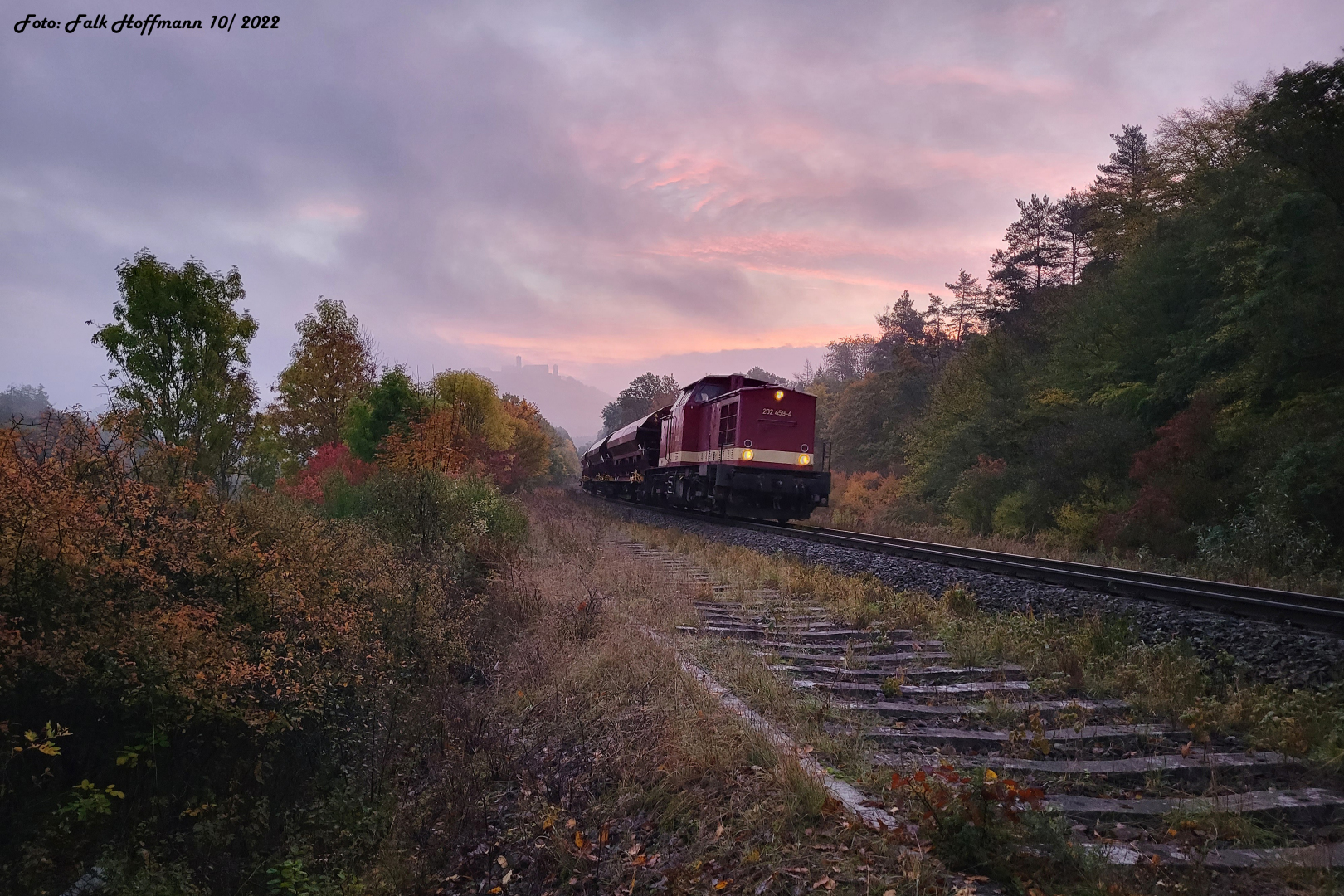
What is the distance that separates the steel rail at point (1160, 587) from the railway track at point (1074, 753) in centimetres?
240

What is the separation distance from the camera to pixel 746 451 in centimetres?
1870

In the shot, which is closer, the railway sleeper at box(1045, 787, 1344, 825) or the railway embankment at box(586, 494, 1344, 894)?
the railway embankment at box(586, 494, 1344, 894)

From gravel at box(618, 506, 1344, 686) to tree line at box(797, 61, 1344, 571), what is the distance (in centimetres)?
570

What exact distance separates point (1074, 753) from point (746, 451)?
14094 mm

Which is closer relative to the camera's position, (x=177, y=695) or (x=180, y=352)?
(x=177, y=695)

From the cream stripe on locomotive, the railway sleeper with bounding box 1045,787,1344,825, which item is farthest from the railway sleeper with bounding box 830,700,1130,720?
the cream stripe on locomotive

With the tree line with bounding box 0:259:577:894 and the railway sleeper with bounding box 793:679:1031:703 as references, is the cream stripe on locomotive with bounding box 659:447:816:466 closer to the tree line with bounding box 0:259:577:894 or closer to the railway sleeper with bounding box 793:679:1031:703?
the tree line with bounding box 0:259:577:894

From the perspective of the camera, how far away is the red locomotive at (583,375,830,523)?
1875cm

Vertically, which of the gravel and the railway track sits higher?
the gravel

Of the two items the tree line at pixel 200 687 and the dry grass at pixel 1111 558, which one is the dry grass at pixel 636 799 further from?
the dry grass at pixel 1111 558

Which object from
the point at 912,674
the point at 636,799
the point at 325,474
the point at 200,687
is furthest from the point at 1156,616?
the point at 325,474

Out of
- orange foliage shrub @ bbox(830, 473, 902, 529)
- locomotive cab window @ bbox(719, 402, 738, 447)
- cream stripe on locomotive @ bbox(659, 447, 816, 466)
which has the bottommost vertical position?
orange foliage shrub @ bbox(830, 473, 902, 529)

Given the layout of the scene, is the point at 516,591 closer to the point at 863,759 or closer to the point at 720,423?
the point at 863,759

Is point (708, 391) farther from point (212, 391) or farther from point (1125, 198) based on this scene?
point (1125, 198)
